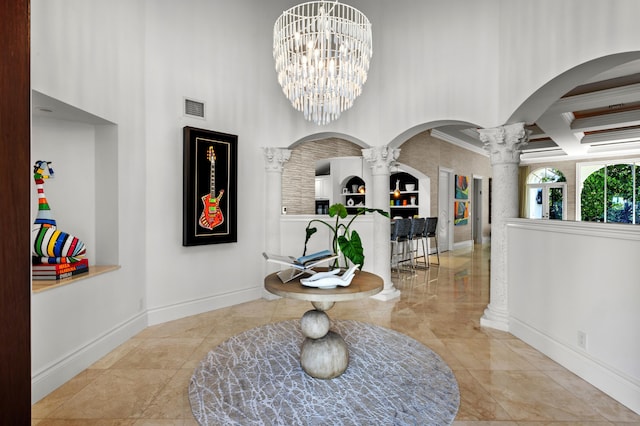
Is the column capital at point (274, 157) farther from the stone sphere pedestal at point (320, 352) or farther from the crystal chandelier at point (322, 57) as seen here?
the stone sphere pedestal at point (320, 352)

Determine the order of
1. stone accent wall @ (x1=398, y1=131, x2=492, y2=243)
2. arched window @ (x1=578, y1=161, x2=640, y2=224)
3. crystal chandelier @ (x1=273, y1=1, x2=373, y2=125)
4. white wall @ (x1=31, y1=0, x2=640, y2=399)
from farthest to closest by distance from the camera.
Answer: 1. arched window @ (x1=578, y1=161, x2=640, y2=224)
2. stone accent wall @ (x1=398, y1=131, x2=492, y2=243)
3. crystal chandelier @ (x1=273, y1=1, x2=373, y2=125)
4. white wall @ (x1=31, y1=0, x2=640, y2=399)

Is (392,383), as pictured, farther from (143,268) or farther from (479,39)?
(479,39)

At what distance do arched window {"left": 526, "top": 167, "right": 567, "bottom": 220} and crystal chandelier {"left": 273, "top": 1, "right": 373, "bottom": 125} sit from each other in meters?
11.0

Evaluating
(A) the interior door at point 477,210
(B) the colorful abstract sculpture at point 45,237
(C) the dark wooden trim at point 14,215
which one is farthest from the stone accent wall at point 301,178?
(A) the interior door at point 477,210

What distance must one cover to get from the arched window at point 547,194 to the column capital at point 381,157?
9.33 metres

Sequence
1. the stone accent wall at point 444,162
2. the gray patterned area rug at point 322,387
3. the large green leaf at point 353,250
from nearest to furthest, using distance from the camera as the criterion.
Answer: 1. the gray patterned area rug at point 322,387
2. the large green leaf at point 353,250
3. the stone accent wall at point 444,162

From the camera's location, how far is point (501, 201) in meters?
3.81

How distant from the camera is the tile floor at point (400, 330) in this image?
2.10m

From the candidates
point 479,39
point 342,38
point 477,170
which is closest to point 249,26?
point 342,38

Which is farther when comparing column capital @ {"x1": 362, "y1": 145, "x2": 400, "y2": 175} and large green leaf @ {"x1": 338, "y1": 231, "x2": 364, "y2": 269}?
column capital @ {"x1": 362, "y1": 145, "x2": 400, "y2": 175}

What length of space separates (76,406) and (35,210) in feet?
5.58

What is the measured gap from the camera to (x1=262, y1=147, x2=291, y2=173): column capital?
15.6ft

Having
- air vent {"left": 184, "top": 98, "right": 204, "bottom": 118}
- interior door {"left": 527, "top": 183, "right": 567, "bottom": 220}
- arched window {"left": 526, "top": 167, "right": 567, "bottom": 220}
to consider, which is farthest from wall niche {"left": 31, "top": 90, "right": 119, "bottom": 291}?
arched window {"left": 526, "top": 167, "right": 567, "bottom": 220}

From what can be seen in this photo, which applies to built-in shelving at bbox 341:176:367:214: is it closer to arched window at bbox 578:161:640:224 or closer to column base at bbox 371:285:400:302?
column base at bbox 371:285:400:302
